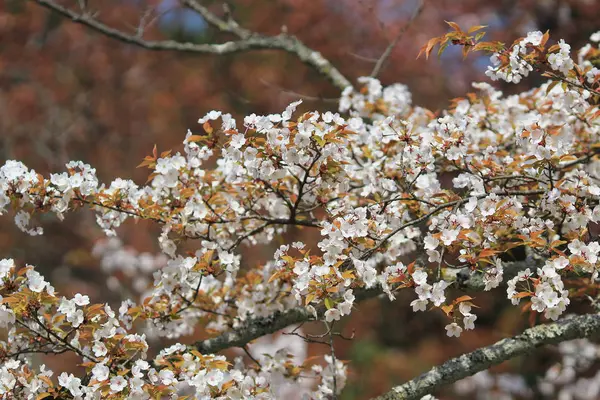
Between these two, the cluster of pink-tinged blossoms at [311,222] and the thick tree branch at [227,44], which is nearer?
the cluster of pink-tinged blossoms at [311,222]

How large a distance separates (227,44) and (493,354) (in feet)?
7.95

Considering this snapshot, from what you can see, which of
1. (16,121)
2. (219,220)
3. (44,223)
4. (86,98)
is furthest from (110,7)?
Result: (219,220)

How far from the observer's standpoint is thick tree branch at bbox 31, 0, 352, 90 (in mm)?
3666

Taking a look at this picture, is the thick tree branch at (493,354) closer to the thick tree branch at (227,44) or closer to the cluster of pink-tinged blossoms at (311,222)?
the cluster of pink-tinged blossoms at (311,222)

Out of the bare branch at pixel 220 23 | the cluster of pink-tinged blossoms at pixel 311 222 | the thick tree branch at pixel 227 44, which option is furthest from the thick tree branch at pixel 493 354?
the bare branch at pixel 220 23

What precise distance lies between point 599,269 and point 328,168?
914 mm

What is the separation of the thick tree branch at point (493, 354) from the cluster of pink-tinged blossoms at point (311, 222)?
0.20 m

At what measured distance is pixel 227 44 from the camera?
12.6 ft

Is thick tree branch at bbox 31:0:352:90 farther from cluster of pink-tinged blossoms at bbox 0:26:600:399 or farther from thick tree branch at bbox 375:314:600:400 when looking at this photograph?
thick tree branch at bbox 375:314:600:400

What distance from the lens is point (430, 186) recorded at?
7.94 feet

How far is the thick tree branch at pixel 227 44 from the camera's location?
3666 millimetres

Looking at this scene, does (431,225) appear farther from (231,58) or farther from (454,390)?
(231,58)

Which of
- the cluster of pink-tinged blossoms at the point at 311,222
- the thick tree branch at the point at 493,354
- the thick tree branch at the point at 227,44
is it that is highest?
the thick tree branch at the point at 227,44

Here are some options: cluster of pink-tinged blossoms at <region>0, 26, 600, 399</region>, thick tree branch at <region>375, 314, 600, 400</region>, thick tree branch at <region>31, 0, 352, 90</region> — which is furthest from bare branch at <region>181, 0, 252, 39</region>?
thick tree branch at <region>375, 314, 600, 400</region>
